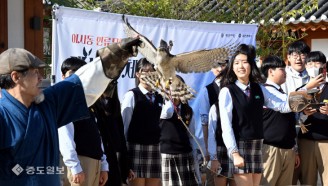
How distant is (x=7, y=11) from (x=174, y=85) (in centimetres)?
210

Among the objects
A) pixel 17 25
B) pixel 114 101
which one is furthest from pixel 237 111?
pixel 17 25

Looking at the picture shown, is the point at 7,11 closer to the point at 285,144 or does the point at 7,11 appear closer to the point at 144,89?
the point at 144,89

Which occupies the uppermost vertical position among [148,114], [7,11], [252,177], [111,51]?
[7,11]

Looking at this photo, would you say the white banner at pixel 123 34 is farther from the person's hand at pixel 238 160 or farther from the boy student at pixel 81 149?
the person's hand at pixel 238 160

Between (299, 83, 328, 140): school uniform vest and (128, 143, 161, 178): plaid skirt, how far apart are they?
5.75 ft

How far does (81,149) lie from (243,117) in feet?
4.90

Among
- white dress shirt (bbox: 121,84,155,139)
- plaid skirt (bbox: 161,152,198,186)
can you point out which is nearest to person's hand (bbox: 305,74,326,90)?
plaid skirt (bbox: 161,152,198,186)

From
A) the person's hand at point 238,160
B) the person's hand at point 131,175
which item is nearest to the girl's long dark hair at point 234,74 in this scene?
the person's hand at point 238,160

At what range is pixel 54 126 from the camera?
3.00 metres

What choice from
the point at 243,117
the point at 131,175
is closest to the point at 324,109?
the point at 243,117

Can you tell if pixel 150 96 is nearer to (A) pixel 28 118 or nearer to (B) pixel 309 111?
(B) pixel 309 111

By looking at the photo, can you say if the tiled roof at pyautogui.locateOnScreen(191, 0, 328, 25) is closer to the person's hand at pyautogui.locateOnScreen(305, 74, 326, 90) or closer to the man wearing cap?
the person's hand at pyautogui.locateOnScreen(305, 74, 326, 90)

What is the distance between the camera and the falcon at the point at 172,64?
4.74 metres

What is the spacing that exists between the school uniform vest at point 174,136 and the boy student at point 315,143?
140 cm
